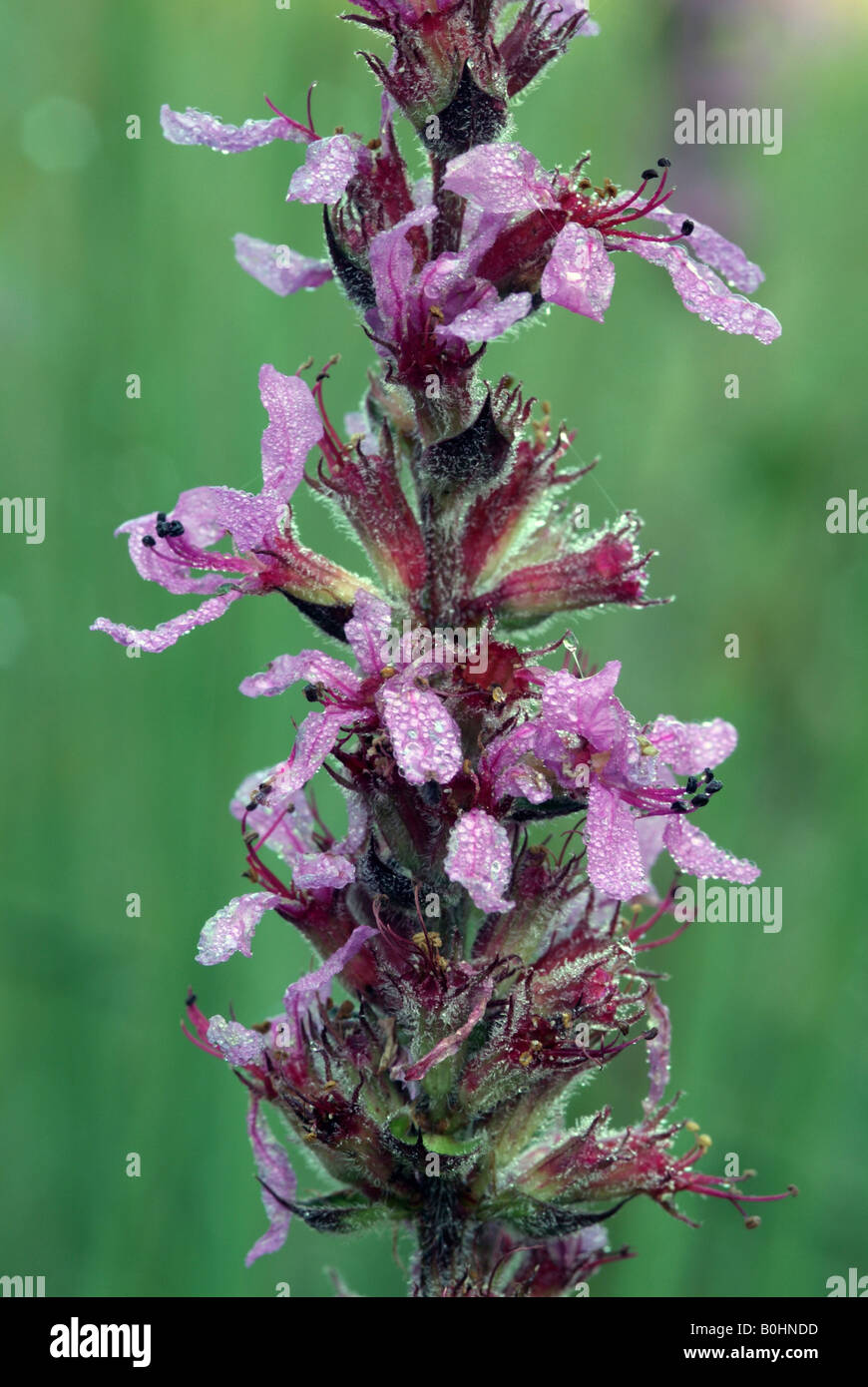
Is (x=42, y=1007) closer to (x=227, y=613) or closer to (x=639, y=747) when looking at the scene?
(x=227, y=613)

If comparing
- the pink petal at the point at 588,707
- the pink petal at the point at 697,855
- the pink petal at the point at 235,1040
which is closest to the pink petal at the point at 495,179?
the pink petal at the point at 588,707

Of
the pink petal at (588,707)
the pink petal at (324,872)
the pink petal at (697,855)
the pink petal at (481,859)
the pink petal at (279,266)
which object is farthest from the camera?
the pink petal at (279,266)

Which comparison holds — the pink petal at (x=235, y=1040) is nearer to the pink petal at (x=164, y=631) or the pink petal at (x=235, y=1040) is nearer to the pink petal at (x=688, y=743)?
the pink petal at (x=164, y=631)

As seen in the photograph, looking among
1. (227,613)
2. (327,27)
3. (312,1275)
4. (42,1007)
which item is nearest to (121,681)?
(227,613)

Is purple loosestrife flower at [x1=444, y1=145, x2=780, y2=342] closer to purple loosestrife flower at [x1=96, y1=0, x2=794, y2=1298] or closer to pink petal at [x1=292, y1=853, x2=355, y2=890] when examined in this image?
purple loosestrife flower at [x1=96, y1=0, x2=794, y2=1298]

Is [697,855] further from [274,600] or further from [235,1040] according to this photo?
[274,600]

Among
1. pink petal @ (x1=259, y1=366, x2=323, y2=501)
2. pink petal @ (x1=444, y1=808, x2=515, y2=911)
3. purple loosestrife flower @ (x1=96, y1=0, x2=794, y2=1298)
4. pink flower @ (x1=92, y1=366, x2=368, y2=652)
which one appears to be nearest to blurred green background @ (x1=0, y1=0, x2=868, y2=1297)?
purple loosestrife flower @ (x1=96, y1=0, x2=794, y2=1298)
